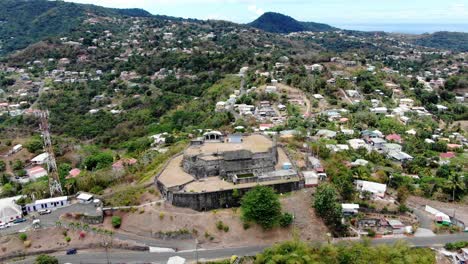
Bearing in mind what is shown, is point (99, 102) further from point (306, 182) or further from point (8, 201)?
point (306, 182)

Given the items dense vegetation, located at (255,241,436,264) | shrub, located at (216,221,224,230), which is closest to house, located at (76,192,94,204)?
shrub, located at (216,221,224,230)

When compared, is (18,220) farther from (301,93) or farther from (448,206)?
(301,93)

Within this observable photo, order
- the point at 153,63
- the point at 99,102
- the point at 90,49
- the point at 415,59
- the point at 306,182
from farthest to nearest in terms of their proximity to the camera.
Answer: the point at 415,59 → the point at 90,49 → the point at 153,63 → the point at 99,102 → the point at 306,182

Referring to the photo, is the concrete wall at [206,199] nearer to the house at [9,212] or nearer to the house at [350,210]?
the house at [350,210]

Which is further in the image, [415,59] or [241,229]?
[415,59]

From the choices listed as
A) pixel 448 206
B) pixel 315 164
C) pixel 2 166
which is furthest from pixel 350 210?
pixel 2 166

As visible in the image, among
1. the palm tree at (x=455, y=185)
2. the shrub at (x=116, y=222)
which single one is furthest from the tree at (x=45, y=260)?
the palm tree at (x=455, y=185)

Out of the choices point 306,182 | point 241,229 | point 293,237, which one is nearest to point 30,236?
point 241,229

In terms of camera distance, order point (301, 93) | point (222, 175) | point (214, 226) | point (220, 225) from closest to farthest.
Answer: point (220, 225), point (214, 226), point (222, 175), point (301, 93)
